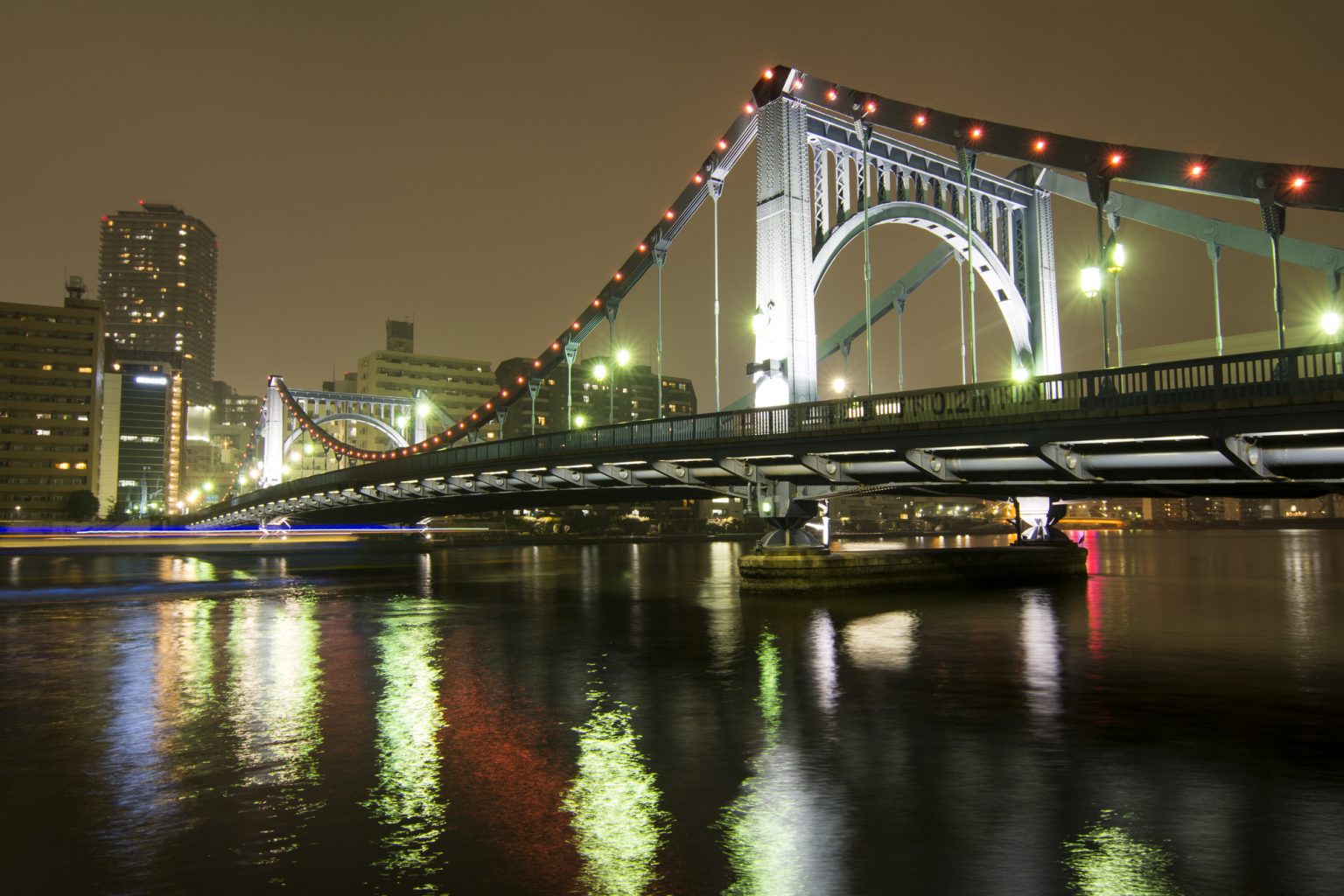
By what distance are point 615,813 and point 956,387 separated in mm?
21427

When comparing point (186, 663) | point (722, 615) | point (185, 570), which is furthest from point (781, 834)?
point (185, 570)

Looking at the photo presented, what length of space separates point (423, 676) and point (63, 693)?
594 cm

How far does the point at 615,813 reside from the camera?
913 cm

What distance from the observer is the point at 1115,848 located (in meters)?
8.11

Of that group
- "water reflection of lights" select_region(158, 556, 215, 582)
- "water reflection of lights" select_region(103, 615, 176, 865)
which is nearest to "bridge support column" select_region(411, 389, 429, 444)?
"water reflection of lights" select_region(158, 556, 215, 582)

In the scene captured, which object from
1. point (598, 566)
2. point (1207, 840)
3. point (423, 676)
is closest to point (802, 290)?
point (423, 676)

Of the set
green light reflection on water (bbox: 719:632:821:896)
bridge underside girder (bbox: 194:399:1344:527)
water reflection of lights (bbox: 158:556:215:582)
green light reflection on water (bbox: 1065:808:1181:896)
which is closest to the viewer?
green light reflection on water (bbox: 1065:808:1181:896)

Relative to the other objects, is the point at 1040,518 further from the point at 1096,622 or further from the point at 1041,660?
the point at 1041,660

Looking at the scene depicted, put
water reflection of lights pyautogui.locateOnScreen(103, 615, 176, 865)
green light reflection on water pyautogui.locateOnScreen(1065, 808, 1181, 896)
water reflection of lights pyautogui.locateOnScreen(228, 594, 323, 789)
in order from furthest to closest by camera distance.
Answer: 1. water reflection of lights pyautogui.locateOnScreen(228, 594, 323, 789)
2. water reflection of lights pyautogui.locateOnScreen(103, 615, 176, 865)
3. green light reflection on water pyautogui.locateOnScreen(1065, 808, 1181, 896)

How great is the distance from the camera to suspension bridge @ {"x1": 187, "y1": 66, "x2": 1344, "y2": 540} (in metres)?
24.1

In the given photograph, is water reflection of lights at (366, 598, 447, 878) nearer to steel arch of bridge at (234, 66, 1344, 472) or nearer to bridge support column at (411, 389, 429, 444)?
steel arch of bridge at (234, 66, 1344, 472)

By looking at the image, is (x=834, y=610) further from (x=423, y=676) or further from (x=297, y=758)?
(x=297, y=758)

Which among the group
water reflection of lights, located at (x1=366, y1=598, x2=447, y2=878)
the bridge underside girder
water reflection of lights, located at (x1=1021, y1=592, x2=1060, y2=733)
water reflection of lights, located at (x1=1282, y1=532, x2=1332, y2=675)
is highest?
the bridge underside girder

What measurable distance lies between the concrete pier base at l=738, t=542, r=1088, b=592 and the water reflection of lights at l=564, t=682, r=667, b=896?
2330 centimetres
